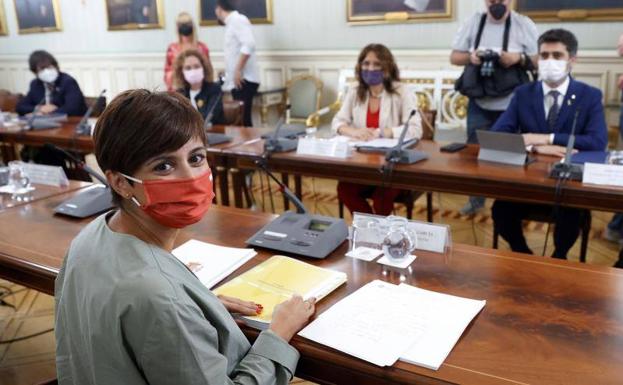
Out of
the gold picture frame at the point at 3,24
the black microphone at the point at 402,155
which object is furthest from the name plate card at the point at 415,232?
the gold picture frame at the point at 3,24

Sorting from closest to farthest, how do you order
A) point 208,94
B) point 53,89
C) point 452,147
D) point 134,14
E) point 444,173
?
1. point 444,173
2. point 452,147
3. point 208,94
4. point 53,89
5. point 134,14

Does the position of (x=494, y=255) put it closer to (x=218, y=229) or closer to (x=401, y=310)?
(x=401, y=310)

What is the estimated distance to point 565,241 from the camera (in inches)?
98.6

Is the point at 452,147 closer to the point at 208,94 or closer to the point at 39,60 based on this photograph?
the point at 208,94

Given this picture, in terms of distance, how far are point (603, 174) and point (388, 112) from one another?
1403mm

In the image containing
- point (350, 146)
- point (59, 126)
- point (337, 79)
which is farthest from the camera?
point (337, 79)

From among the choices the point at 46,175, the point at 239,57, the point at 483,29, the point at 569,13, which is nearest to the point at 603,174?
the point at 483,29

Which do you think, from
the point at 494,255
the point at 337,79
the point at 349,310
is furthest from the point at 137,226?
the point at 337,79

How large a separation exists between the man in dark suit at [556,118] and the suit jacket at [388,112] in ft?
1.92

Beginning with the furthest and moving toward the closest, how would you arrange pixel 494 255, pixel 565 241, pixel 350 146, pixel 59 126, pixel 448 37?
1. pixel 448 37
2. pixel 59 126
3. pixel 350 146
4. pixel 565 241
5. pixel 494 255

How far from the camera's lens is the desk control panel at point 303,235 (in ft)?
4.96

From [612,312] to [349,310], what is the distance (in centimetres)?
55

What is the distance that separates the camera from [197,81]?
3875mm

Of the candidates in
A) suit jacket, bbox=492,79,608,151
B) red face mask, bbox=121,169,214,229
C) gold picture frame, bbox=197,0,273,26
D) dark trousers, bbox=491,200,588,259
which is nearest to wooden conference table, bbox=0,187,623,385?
red face mask, bbox=121,169,214,229
